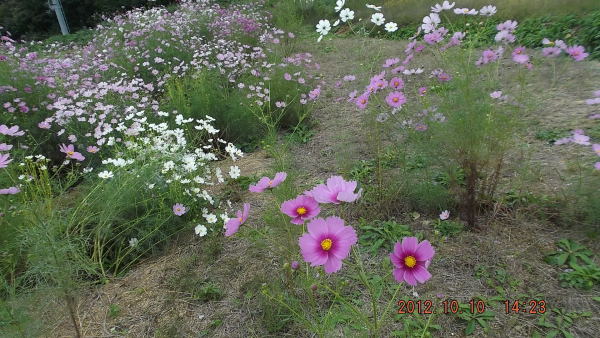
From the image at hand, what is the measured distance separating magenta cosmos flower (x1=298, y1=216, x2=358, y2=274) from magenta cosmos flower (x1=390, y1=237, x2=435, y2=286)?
124mm

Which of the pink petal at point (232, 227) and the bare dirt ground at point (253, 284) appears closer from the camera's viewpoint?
the pink petal at point (232, 227)

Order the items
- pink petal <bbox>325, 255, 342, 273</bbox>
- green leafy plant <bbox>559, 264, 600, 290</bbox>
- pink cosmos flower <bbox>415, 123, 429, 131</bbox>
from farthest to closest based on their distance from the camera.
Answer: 1. pink cosmos flower <bbox>415, 123, 429, 131</bbox>
2. green leafy plant <bbox>559, 264, 600, 290</bbox>
3. pink petal <bbox>325, 255, 342, 273</bbox>

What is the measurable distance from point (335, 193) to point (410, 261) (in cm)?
26

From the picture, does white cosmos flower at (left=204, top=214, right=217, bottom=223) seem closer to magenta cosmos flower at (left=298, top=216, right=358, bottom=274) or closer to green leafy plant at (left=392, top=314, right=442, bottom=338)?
green leafy plant at (left=392, top=314, right=442, bottom=338)

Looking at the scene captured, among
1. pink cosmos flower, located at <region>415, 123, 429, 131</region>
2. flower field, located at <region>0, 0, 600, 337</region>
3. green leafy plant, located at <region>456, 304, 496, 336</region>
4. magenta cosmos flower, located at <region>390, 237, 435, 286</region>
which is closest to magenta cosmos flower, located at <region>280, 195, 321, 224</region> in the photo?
flower field, located at <region>0, 0, 600, 337</region>

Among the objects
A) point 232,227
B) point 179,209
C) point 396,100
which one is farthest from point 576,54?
point 179,209

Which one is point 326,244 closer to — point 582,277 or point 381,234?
point 381,234

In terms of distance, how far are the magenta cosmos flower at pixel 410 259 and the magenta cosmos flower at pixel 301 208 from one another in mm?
236

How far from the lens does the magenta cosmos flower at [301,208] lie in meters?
1.05

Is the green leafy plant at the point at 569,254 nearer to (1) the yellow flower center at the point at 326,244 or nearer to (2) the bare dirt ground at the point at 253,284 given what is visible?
(2) the bare dirt ground at the point at 253,284

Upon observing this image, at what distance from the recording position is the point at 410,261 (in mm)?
975

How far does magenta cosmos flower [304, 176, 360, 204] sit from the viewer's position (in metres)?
0.99

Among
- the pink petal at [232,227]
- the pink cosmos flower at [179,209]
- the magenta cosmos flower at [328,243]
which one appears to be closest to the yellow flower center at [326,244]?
the magenta cosmos flower at [328,243]

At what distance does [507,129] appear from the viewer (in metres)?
1.71
